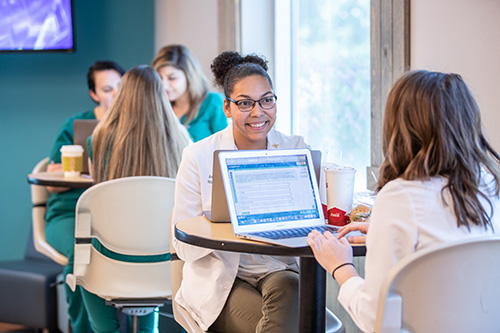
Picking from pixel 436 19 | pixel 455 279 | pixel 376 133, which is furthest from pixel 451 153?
pixel 376 133

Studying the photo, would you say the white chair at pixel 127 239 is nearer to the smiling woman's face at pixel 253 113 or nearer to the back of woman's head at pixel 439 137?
the smiling woman's face at pixel 253 113

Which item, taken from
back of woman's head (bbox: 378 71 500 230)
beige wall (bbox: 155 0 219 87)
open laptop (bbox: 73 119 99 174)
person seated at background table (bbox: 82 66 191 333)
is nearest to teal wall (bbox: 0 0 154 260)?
beige wall (bbox: 155 0 219 87)

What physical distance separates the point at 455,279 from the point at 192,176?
40.3 inches

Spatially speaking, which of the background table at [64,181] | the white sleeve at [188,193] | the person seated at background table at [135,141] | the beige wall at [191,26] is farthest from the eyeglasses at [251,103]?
the beige wall at [191,26]

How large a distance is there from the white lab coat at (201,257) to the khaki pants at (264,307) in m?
0.03

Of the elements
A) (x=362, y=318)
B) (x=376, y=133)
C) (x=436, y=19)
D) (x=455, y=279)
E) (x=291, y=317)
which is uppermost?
(x=436, y=19)

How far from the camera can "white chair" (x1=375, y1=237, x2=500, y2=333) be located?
1.15 m

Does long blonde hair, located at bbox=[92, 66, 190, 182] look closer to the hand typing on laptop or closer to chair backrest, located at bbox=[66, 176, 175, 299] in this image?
chair backrest, located at bbox=[66, 176, 175, 299]

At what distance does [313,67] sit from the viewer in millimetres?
3748

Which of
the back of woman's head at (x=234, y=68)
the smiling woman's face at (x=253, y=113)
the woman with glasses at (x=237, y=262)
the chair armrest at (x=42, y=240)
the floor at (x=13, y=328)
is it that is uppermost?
the back of woman's head at (x=234, y=68)

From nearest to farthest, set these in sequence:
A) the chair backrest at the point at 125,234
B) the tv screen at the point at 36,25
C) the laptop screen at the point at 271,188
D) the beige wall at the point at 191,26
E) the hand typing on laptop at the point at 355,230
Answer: the hand typing on laptop at the point at 355,230 → the laptop screen at the point at 271,188 → the chair backrest at the point at 125,234 → the beige wall at the point at 191,26 → the tv screen at the point at 36,25

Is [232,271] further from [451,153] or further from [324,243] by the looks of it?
[451,153]

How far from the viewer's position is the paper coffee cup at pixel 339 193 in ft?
5.76

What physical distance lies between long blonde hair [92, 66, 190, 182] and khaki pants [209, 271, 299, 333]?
3.14 ft
